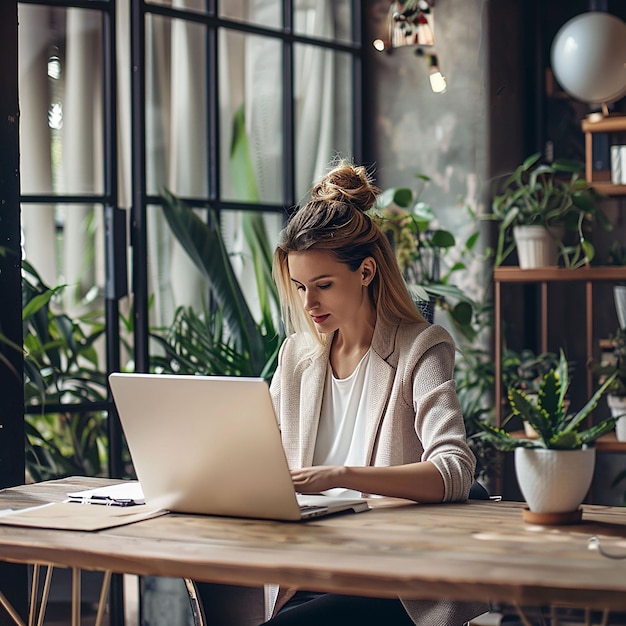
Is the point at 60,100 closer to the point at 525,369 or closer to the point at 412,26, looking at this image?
the point at 412,26

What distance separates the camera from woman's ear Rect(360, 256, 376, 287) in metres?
2.47

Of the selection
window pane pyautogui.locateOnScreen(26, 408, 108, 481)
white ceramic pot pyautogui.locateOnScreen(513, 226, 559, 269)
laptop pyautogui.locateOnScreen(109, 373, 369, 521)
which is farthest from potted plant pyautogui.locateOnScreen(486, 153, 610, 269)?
laptop pyautogui.locateOnScreen(109, 373, 369, 521)

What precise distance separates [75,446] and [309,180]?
163cm

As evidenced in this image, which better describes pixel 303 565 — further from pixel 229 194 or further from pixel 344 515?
pixel 229 194

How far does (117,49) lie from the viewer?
3.61 m

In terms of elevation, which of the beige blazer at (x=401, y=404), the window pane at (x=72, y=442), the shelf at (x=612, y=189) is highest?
the shelf at (x=612, y=189)

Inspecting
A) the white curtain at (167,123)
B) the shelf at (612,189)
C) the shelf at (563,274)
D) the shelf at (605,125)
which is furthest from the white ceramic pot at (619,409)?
the white curtain at (167,123)

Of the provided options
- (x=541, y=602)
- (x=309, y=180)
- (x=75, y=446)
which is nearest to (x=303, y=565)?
(x=541, y=602)

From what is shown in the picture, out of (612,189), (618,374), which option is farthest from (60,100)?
(618,374)

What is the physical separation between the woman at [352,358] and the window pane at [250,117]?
5.05ft

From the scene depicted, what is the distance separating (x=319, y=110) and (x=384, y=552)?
3151 millimetres

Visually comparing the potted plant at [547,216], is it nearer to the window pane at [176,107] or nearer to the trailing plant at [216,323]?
the trailing plant at [216,323]

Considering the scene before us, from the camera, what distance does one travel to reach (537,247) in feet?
13.7

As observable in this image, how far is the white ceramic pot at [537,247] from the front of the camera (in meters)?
4.16
